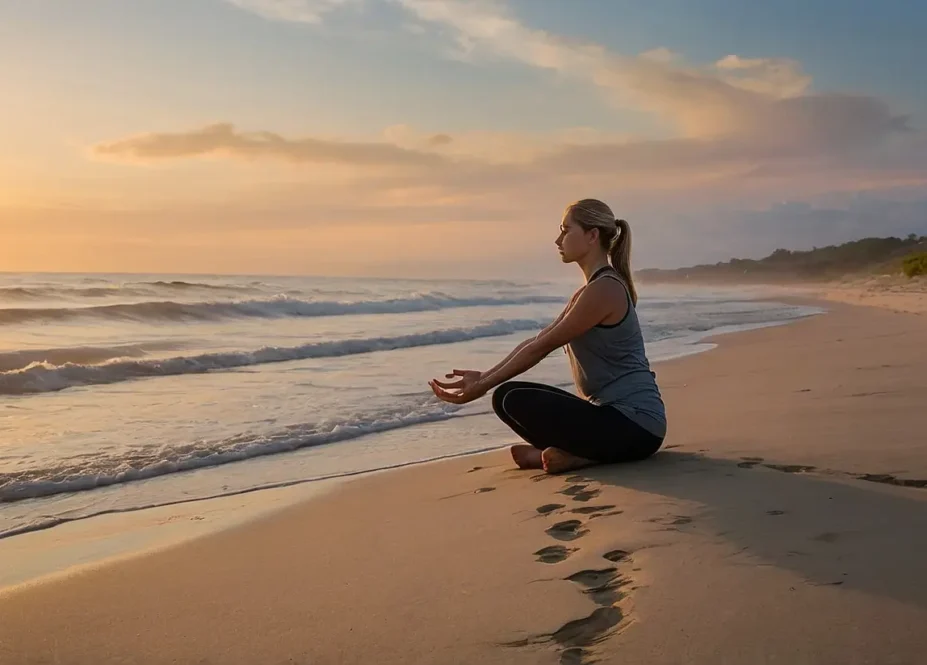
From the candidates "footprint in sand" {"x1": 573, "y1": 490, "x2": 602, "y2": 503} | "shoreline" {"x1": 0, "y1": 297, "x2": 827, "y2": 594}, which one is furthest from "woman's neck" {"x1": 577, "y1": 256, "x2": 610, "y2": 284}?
"shoreline" {"x1": 0, "y1": 297, "x2": 827, "y2": 594}

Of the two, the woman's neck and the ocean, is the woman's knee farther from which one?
the ocean

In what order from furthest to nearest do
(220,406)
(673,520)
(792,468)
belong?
1. (220,406)
2. (792,468)
3. (673,520)

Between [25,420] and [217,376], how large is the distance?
10.7ft

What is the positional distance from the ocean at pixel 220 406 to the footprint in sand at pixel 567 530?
2154 mm

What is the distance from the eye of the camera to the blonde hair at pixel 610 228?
430 centimetres

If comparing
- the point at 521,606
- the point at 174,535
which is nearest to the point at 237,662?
the point at 521,606

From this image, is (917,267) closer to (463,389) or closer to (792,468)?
(792,468)

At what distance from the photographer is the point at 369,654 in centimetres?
220

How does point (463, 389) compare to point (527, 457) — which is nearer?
point (463, 389)

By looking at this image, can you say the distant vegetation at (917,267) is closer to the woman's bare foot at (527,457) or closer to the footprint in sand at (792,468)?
the footprint in sand at (792,468)

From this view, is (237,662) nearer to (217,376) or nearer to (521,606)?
(521,606)

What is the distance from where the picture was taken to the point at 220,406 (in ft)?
25.0

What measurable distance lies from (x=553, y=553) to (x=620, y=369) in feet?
5.53

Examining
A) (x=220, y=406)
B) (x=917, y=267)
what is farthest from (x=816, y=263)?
(x=220, y=406)
